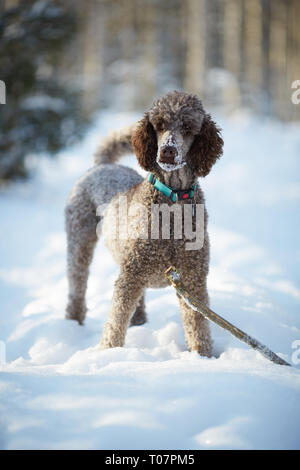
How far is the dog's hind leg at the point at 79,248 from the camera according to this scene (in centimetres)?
279

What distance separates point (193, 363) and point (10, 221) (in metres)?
5.30

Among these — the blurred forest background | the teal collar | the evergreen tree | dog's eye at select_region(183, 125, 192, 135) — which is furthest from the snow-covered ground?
the blurred forest background

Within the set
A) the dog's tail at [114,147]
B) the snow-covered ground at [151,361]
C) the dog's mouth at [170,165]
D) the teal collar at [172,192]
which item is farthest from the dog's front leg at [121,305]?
the dog's tail at [114,147]

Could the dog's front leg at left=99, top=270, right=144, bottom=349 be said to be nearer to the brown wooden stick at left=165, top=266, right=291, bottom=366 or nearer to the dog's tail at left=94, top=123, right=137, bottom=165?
the brown wooden stick at left=165, top=266, right=291, bottom=366

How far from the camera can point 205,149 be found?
6.43ft

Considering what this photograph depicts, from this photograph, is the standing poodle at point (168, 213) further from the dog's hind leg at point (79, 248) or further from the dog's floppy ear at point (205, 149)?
the dog's hind leg at point (79, 248)

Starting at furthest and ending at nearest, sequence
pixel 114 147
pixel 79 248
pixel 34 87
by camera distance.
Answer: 1. pixel 34 87
2. pixel 114 147
3. pixel 79 248

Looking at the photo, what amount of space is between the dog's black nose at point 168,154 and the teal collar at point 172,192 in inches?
8.6

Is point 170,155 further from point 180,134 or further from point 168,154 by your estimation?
point 180,134

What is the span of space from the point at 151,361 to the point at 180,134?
1.24 meters

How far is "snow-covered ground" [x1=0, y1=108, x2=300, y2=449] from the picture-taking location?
1290 millimetres

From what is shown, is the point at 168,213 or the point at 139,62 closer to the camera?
the point at 168,213

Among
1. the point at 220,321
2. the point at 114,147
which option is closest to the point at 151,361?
the point at 220,321

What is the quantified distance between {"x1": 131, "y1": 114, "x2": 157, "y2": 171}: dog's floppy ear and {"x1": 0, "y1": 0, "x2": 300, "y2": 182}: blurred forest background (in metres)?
6.18
